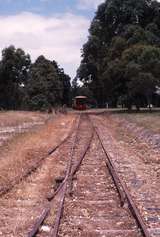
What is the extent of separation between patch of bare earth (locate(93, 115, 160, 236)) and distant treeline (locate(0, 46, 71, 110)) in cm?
5914

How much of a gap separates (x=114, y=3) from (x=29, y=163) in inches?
2594

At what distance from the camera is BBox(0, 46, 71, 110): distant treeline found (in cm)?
8775

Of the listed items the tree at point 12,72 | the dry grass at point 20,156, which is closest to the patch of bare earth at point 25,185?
the dry grass at point 20,156

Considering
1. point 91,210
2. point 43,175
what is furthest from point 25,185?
point 91,210

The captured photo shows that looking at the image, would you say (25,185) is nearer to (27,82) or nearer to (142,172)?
(142,172)

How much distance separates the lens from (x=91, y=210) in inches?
451

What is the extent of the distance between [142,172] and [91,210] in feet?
19.7

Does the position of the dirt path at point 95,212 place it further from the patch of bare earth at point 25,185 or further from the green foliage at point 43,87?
the green foliage at point 43,87

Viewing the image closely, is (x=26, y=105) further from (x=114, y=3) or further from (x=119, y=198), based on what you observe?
(x=119, y=198)

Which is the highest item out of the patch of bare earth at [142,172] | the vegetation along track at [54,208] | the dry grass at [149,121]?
the dry grass at [149,121]

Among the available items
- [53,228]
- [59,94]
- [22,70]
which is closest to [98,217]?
[53,228]

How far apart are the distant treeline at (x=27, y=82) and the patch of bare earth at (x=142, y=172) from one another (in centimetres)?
5914

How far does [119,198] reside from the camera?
496 inches

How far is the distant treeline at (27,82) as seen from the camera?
87.8 meters
